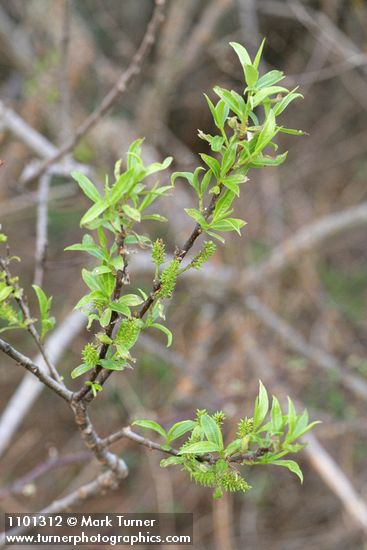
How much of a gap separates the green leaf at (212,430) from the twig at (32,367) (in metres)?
0.18

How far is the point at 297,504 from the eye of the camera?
2.96m

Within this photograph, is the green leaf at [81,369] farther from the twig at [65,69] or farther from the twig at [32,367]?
the twig at [65,69]

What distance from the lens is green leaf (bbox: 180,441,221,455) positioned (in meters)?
0.67

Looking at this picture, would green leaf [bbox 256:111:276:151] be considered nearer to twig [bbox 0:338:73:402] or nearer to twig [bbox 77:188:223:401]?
twig [bbox 77:188:223:401]

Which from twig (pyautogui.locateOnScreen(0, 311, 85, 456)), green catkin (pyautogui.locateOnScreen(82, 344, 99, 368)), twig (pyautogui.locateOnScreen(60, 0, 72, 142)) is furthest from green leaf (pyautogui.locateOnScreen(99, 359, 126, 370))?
twig (pyautogui.locateOnScreen(60, 0, 72, 142))

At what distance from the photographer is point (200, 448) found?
2.19ft

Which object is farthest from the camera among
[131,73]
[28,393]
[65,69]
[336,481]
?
[65,69]

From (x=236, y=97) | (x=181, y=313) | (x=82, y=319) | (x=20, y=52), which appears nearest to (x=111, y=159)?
(x=20, y=52)

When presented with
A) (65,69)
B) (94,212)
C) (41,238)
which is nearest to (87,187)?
(94,212)

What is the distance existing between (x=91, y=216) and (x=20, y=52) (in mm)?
2569

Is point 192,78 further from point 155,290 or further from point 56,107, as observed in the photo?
point 155,290

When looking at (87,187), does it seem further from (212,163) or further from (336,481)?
(336,481)

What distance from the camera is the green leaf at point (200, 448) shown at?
0.67 m

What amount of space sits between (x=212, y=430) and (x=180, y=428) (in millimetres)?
79
